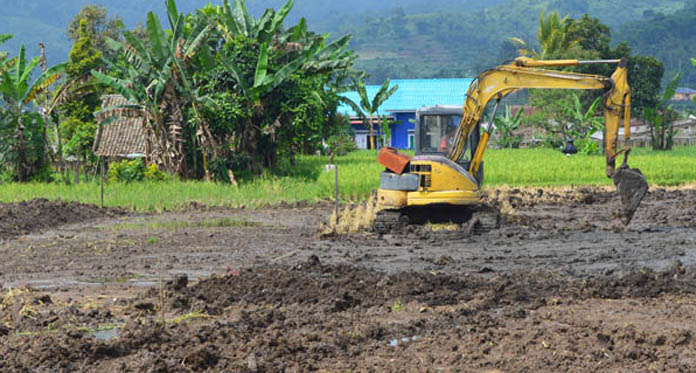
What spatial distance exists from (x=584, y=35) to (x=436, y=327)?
186ft

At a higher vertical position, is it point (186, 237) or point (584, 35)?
point (584, 35)

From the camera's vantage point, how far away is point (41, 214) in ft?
60.8

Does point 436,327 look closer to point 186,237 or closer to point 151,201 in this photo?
point 186,237

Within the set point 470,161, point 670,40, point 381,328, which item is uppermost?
point 670,40

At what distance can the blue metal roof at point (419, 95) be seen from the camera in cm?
6500

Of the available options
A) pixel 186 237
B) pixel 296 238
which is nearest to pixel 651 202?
pixel 296 238

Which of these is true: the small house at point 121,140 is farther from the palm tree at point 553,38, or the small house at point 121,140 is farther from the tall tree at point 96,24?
the palm tree at point 553,38

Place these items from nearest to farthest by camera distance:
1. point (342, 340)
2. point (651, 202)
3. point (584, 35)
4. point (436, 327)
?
point (342, 340) < point (436, 327) < point (651, 202) < point (584, 35)

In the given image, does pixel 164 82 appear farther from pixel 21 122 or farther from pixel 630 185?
pixel 630 185

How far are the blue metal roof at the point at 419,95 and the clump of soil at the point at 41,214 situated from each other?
42.4 meters

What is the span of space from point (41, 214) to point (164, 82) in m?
8.08

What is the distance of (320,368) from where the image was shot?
22.9 feet

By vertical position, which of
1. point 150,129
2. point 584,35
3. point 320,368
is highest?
Result: point 584,35

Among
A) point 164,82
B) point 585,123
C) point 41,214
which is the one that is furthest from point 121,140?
point 585,123
